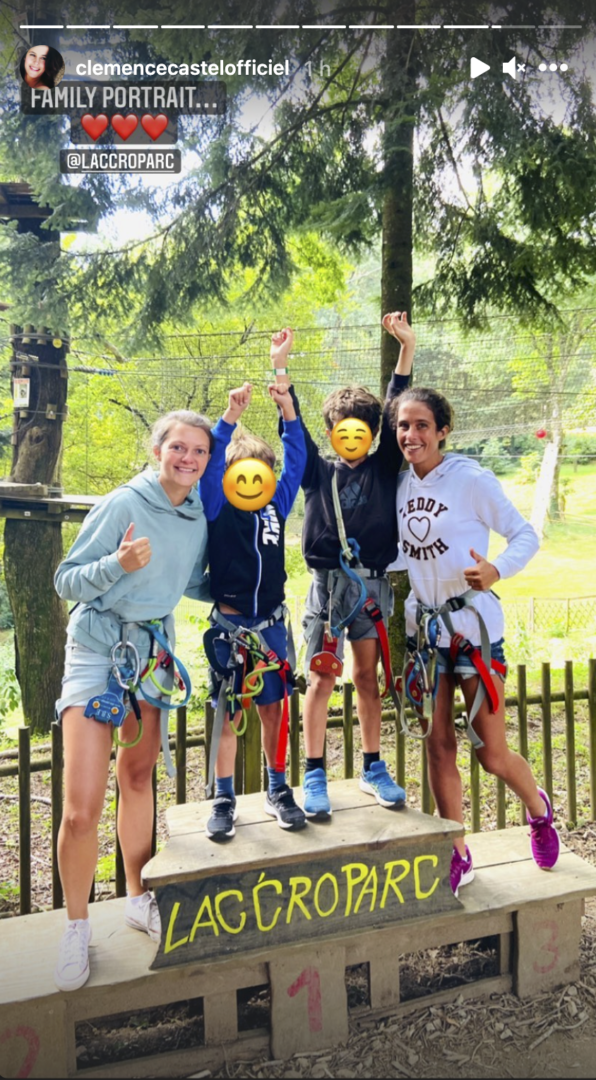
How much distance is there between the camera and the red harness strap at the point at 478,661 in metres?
2.17

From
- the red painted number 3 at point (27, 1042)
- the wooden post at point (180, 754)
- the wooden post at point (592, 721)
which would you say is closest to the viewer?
the red painted number 3 at point (27, 1042)

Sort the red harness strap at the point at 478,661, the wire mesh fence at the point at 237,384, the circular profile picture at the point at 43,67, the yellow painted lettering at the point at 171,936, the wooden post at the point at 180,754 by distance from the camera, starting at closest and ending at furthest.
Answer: the yellow painted lettering at the point at 171,936 → the circular profile picture at the point at 43,67 → the red harness strap at the point at 478,661 → the wooden post at the point at 180,754 → the wire mesh fence at the point at 237,384

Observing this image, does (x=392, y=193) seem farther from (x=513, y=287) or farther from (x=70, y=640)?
(x=70, y=640)

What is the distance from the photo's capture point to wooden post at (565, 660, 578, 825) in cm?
320

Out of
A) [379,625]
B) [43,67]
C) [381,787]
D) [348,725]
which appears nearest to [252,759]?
[348,725]

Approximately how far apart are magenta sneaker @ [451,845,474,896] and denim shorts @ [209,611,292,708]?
0.75 metres

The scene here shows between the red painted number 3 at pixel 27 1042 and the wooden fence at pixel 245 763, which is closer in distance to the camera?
the red painted number 3 at pixel 27 1042

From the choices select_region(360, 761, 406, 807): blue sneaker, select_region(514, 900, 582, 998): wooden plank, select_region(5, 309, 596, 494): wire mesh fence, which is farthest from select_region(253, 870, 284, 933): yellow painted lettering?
select_region(5, 309, 596, 494): wire mesh fence

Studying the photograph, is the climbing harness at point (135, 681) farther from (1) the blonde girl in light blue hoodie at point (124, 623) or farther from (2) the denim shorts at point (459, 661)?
(2) the denim shorts at point (459, 661)

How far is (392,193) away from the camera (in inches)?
175

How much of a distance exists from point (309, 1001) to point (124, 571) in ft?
4.27

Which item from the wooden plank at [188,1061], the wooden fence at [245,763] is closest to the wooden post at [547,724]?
the wooden fence at [245,763]

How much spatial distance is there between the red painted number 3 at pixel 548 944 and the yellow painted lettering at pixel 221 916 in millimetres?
969

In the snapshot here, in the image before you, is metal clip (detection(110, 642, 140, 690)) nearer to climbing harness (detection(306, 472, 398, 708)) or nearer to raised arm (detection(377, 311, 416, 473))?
climbing harness (detection(306, 472, 398, 708))
